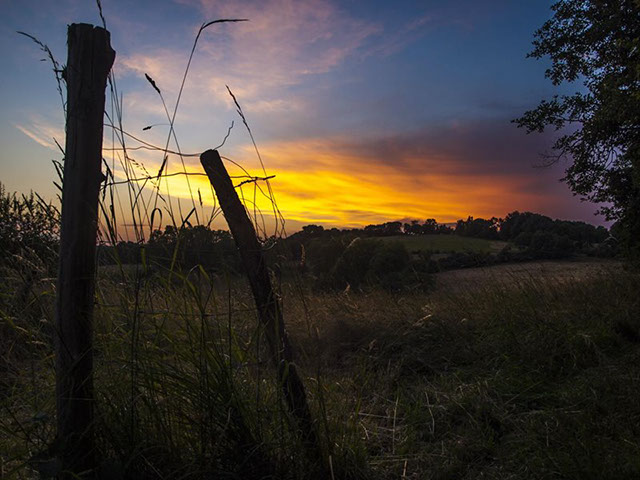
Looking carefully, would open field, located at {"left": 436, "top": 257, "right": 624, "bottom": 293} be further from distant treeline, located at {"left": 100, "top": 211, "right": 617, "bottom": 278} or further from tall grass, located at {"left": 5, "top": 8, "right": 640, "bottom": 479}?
tall grass, located at {"left": 5, "top": 8, "right": 640, "bottom": 479}

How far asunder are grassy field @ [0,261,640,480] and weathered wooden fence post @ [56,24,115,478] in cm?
12

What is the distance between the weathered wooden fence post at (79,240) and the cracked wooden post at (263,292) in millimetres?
676

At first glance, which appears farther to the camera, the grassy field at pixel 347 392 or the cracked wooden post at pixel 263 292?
the cracked wooden post at pixel 263 292

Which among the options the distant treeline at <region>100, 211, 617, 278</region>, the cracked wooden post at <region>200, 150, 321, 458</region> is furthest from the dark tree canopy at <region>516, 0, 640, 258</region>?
the cracked wooden post at <region>200, 150, 321, 458</region>

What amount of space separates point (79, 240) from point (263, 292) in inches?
41.7

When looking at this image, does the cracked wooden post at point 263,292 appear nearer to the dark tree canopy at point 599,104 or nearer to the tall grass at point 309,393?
the tall grass at point 309,393

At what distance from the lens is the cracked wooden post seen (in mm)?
2490

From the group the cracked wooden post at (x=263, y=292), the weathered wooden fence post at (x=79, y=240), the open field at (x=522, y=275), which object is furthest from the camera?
the open field at (x=522, y=275)

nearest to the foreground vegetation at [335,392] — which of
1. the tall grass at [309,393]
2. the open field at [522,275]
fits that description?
the tall grass at [309,393]

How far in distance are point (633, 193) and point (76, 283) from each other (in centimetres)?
1164

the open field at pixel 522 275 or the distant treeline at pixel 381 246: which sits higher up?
the distant treeline at pixel 381 246

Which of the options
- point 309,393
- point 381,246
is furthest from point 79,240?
point 381,246

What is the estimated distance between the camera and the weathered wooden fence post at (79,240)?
223 centimetres

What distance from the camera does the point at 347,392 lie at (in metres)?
3.54
